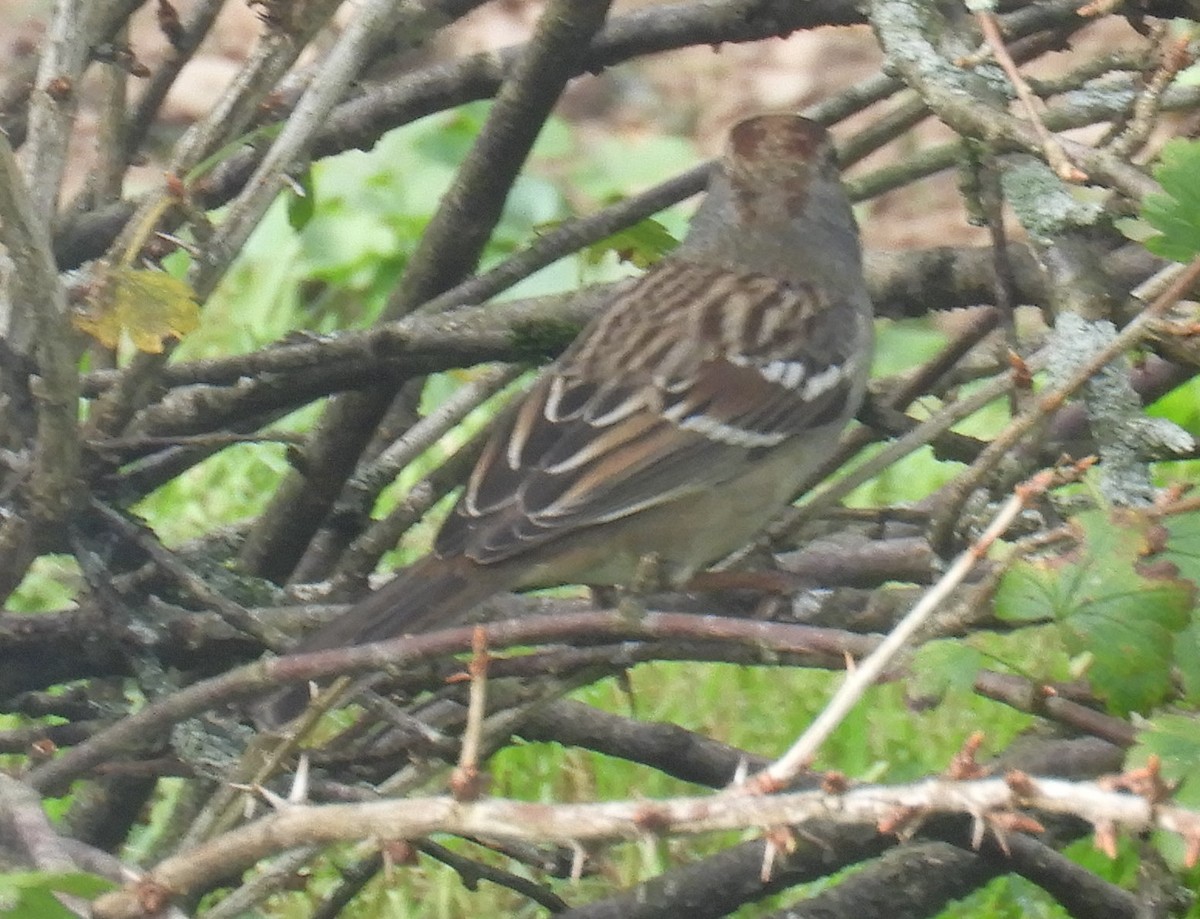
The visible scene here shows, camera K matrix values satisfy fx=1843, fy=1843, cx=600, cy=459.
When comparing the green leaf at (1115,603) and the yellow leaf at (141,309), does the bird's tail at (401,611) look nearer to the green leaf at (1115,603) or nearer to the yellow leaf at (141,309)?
the yellow leaf at (141,309)

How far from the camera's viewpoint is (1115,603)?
140 cm

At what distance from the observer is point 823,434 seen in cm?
259

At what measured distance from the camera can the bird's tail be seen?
199 centimetres

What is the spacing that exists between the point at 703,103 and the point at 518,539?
14.8 ft

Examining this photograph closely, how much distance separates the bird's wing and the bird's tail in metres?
0.04

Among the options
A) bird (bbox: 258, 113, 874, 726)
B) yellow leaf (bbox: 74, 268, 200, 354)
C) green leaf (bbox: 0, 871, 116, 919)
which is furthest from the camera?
bird (bbox: 258, 113, 874, 726)

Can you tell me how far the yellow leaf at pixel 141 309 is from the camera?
5.96ft

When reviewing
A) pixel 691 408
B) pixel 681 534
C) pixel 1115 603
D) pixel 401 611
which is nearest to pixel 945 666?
pixel 1115 603

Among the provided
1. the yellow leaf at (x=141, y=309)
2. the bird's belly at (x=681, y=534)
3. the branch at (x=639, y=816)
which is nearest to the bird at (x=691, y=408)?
the bird's belly at (x=681, y=534)

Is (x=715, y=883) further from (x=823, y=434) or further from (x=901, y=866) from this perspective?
(x=823, y=434)

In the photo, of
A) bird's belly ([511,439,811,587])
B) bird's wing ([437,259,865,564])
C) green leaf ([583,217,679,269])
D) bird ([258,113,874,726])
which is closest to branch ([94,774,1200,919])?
bird ([258,113,874,726])

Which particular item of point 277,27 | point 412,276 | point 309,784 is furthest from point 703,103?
point 309,784

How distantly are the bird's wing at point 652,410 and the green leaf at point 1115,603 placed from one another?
0.96 m

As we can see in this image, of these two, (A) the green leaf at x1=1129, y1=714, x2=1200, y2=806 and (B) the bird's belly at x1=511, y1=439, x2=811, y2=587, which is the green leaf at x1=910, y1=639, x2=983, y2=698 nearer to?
(A) the green leaf at x1=1129, y1=714, x2=1200, y2=806
